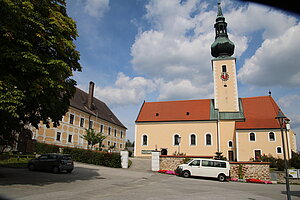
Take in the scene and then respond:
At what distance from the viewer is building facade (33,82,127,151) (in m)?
34.6

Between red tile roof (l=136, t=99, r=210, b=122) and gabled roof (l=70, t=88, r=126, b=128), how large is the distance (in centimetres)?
994

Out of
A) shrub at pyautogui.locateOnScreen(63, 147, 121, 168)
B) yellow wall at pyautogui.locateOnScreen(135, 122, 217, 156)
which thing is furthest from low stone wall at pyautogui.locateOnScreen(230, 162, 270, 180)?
yellow wall at pyautogui.locateOnScreen(135, 122, 217, 156)

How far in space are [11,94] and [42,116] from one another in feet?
12.2

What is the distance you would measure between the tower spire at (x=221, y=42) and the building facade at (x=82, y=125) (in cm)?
2397

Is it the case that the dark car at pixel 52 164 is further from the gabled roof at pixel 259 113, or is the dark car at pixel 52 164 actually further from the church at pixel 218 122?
the gabled roof at pixel 259 113

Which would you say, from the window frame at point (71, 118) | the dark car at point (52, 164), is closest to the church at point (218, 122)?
the window frame at point (71, 118)

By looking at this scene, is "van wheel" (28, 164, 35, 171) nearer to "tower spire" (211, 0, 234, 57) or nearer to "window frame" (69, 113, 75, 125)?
"window frame" (69, 113, 75, 125)

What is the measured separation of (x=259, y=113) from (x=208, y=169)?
21.7 meters

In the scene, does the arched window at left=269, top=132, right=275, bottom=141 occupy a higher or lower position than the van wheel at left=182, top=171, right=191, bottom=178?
higher

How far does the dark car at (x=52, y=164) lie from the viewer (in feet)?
57.7

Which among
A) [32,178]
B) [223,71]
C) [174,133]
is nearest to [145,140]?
[174,133]

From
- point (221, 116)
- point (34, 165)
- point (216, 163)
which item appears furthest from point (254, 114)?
point (34, 165)

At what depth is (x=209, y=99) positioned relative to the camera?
42.0 meters

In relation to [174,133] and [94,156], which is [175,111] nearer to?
[174,133]
